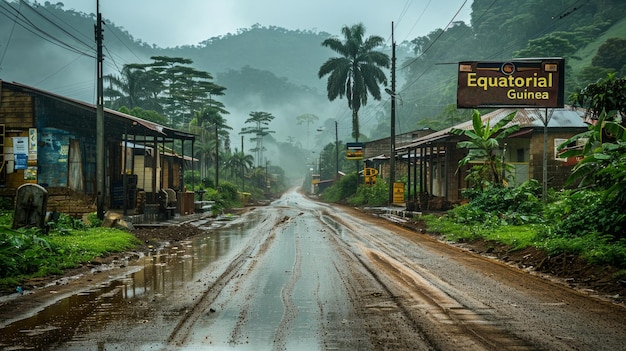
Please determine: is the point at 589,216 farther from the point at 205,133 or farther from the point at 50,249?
the point at 205,133

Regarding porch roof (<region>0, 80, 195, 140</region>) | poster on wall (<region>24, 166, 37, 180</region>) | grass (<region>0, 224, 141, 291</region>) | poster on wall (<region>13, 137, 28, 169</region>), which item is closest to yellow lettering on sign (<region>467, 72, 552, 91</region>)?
porch roof (<region>0, 80, 195, 140</region>)

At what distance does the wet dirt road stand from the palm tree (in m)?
44.3

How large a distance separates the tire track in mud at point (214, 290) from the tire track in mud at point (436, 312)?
224 centimetres

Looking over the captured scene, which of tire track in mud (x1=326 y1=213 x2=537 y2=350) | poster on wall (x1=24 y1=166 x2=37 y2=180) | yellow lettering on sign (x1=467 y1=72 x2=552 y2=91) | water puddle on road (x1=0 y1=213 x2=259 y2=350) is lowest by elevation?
water puddle on road (x1=0 y1=213 x2=259 y2=350)

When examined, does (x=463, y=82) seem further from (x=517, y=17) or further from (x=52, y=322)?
(x=517, y=17)

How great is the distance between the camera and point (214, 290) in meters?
8.67

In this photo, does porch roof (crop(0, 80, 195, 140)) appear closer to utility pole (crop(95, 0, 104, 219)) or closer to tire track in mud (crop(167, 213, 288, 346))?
utility pole (crop(95, 0, 104, 219))

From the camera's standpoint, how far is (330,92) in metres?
55.7

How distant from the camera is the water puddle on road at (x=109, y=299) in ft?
19.7

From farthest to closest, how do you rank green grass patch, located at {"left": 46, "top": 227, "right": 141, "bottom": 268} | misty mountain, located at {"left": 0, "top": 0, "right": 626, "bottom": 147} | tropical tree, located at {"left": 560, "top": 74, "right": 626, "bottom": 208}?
misty mountain, located at {"left": 0, "top": 0, "right": 626, "bottom": 147} → green grass patch, located at {"left": 46, "top": 227, "right": 141, "bottom": 268} → tropical tree, located at {"left": 560, "top": 74, "right": 626, "bottom": 208}

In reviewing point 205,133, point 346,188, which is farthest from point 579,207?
point 205,133

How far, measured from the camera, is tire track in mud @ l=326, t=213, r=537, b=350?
567 centimetres

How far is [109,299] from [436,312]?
15.1 ft

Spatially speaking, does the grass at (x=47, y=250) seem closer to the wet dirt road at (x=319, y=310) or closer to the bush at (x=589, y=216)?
the wet dirt road at (x=319, y=310)
